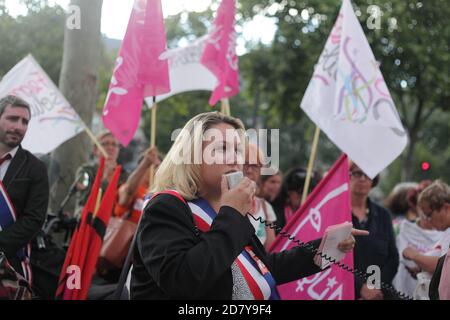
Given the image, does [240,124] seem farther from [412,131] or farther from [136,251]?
[412,131]

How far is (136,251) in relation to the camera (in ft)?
7.66

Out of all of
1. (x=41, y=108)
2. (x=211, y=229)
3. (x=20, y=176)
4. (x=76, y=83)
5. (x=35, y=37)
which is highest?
(x=35, y=37)

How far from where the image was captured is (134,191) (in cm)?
504

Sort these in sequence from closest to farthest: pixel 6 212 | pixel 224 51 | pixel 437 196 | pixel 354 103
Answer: pixel 6 212, pixel 437 196, pixel 354 103, pixel 224 51

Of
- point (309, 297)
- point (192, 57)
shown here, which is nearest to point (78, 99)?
point (192, 57)

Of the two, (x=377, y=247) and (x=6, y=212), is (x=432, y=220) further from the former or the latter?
(x=6, y=212)

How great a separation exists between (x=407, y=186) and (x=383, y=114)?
8.53 ft

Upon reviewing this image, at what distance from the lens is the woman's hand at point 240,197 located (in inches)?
85.7

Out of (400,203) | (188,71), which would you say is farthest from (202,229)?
(400,203)

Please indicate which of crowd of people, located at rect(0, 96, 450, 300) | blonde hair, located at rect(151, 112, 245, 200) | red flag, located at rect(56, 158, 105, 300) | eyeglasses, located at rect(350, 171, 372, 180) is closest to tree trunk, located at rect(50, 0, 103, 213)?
crowd of people, located at rect(0, 96, 450, 300)

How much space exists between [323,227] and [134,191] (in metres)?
1.76

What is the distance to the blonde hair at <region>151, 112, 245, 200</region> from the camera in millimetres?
2369

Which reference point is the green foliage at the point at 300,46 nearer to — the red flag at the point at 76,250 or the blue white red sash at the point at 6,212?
the red flag at the point at 76,250

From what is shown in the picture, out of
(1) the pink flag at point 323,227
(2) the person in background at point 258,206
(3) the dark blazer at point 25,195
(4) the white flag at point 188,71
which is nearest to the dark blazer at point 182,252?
(2) the person in background at point 258,206
